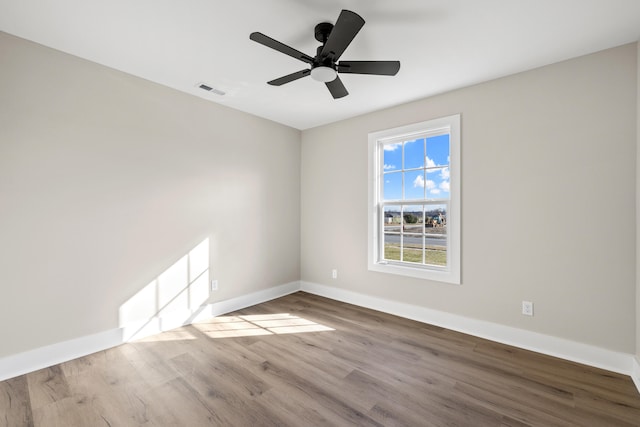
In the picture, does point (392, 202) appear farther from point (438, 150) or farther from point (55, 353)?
point (55, 353)

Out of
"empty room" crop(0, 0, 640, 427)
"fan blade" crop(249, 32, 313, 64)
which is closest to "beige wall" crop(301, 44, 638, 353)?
"empty room" crop(0, 0, 640, 427)

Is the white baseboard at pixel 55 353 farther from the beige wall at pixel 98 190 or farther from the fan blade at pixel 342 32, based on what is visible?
the fan blade at pixel 342 32

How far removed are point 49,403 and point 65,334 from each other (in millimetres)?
672

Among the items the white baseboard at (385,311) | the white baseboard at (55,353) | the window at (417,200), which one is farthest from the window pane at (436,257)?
the white baseboard at (55,353)

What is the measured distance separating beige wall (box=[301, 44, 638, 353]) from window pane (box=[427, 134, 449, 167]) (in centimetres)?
26

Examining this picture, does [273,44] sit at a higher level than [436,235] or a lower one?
higher

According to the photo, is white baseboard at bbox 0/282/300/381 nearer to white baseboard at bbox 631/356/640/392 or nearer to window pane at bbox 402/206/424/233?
window pane at bbox 402/206/424/233

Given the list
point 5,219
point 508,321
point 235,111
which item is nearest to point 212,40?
point 235,111

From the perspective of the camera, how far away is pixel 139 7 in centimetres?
191

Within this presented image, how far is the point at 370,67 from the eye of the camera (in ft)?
6.89

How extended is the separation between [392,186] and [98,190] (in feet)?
10.6

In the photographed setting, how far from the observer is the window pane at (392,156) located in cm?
372

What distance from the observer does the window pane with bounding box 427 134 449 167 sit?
10.9 ft

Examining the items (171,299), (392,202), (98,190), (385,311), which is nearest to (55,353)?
(171,299)
